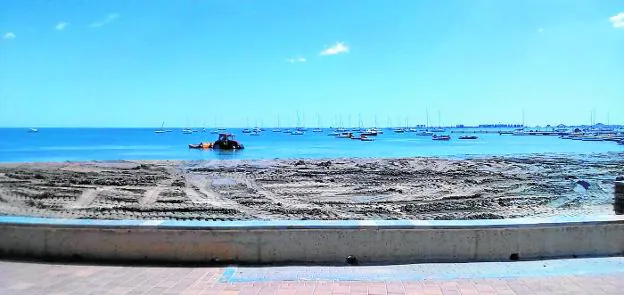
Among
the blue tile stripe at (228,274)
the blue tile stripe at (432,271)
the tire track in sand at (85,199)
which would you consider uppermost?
the blue tile stripe at (228,274)

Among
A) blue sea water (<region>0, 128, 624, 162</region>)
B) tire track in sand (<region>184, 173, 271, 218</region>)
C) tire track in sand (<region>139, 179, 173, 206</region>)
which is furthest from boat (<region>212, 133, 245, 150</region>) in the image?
tire track in sand (<region>139, 179, 173, 206</region>)

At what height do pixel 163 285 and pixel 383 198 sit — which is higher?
pixel 163 285

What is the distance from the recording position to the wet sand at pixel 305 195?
15328 millimetres

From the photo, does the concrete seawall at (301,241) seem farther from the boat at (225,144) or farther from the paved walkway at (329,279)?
the boat at (225,144)

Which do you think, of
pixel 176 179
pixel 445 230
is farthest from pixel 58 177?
pixel 445 230

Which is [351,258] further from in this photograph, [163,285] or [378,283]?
[163,285]

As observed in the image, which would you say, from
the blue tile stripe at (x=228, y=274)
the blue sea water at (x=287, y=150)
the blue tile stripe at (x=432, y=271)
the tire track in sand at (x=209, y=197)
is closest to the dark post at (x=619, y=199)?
the blue tile stripe at (x=432, y=271)

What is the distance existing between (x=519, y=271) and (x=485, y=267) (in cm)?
32

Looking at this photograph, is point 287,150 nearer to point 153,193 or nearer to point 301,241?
point 153,193

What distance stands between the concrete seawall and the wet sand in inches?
344

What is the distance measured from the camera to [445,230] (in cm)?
548

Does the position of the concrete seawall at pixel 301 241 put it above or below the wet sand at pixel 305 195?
above

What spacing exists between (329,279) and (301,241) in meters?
0.66

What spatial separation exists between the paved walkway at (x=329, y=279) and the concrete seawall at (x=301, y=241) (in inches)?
6.7
